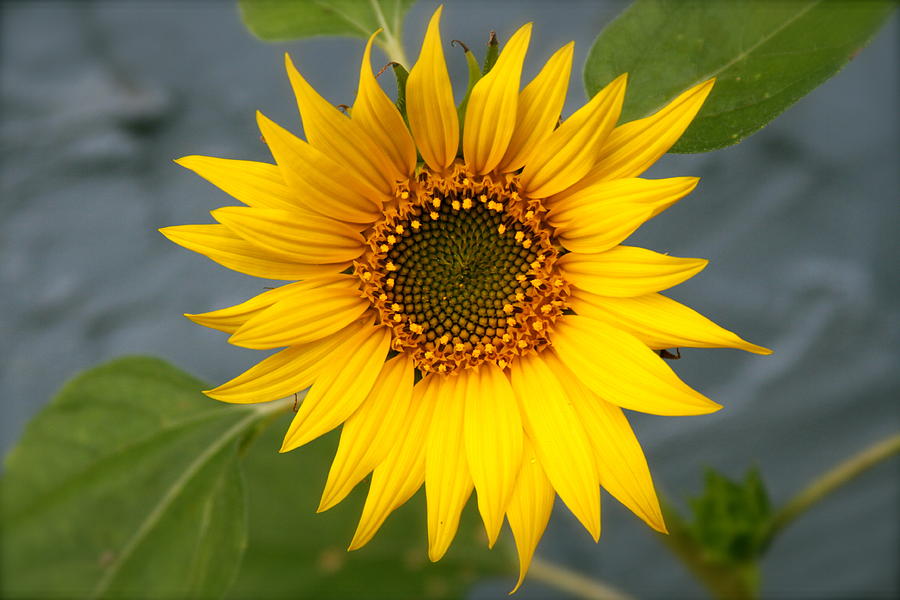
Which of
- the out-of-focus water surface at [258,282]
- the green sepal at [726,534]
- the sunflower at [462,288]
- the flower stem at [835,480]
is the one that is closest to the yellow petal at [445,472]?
the sunflower at [462,288]

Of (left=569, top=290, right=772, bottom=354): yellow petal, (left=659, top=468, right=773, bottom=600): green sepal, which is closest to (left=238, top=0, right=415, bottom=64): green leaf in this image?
(left=569, top=290, right=772, bottom=354): yellow petal

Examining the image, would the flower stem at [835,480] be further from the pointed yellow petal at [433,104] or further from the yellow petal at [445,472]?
the pointed yellow petal at [433,104]

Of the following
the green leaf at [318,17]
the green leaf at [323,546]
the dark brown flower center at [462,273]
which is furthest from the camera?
the green leaf at [323,546]

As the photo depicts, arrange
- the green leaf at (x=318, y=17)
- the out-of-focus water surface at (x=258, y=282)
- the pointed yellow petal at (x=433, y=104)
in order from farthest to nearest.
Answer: the out-of-focus water surface at (x=258, y=282), the green leaf at (x=318, y=17), the pointed yellow petal at (x=433, y=104)

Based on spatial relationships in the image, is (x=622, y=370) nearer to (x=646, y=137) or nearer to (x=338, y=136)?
(x=646, y=137)

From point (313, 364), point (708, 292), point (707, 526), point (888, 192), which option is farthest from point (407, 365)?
point (888, 192)

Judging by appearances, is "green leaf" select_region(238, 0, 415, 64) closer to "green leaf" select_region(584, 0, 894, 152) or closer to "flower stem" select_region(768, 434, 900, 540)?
"green leaf" select_region(584, 0, 894, 152)

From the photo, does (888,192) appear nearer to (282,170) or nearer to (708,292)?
(708,292)

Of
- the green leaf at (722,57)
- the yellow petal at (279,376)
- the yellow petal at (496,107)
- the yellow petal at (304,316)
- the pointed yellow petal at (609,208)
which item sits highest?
the green leaf at (722,57)
